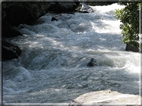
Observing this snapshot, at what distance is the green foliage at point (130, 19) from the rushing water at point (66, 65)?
2.40 metres

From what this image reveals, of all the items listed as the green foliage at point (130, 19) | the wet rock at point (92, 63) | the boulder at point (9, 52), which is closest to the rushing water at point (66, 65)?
the wet rock at point (92, 63)

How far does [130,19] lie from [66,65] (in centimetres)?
573

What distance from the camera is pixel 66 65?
1191 cm

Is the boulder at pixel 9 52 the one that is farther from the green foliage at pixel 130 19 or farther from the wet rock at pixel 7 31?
the green foliage at pixel 130 19

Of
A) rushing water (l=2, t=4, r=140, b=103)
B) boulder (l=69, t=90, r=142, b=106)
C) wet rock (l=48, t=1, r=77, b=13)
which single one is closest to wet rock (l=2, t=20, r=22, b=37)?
rushing water (l=2, t=4, r=140, b=103)

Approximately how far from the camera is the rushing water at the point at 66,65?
8.84 m

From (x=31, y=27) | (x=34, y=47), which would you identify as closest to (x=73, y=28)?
(x=31, y=27)

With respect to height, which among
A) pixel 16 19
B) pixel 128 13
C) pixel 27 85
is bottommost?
pixel 27 85

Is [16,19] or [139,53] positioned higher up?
[16,19]

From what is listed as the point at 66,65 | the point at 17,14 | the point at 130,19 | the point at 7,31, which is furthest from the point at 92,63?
the point at 17,14

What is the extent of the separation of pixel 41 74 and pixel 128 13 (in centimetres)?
510

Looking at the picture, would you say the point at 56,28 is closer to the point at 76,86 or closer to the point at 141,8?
the point at 76,86

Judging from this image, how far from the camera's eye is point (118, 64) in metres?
11.6

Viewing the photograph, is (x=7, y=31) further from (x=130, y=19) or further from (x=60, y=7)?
(x=130, y=19)
